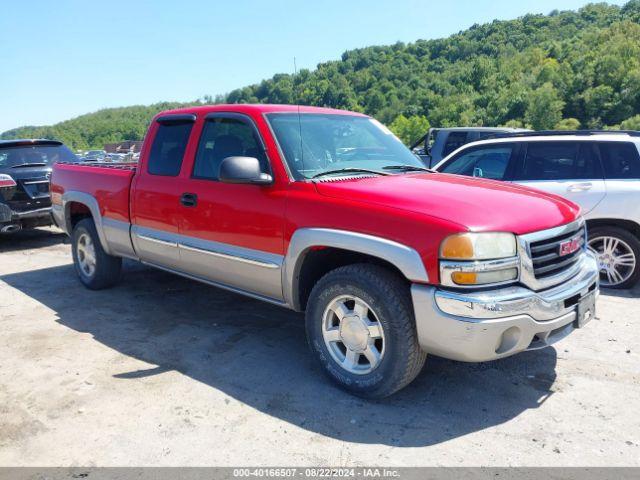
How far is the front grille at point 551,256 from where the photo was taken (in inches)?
120

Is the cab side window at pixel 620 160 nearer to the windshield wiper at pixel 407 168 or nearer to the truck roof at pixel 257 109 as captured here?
the windshield wiper at pixel 407 168

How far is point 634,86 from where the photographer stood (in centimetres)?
8144

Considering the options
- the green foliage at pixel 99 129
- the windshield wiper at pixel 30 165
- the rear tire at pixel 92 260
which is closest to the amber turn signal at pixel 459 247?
the rear tire at pixel 92 260

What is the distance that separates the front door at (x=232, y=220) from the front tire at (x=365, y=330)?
0.46m

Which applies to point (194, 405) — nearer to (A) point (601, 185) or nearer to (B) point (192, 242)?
(B) point (192, 242)

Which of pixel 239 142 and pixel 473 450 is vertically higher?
pixel 239 142

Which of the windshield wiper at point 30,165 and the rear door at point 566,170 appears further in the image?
the windshield wiper at point 30,165

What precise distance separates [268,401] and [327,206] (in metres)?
1.33

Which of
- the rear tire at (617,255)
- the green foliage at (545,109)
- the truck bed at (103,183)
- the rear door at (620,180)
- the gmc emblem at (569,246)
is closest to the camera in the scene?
the gmc emblem at (569,246)

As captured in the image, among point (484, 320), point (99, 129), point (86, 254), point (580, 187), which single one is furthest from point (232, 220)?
point (99, 129)

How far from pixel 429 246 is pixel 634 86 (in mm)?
95973

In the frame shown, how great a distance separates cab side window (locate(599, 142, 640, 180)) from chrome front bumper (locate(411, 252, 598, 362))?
3.35m

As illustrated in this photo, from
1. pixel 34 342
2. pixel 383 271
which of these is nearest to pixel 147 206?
pixel 34 342

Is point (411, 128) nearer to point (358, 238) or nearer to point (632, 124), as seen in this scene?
point (632, 124)
